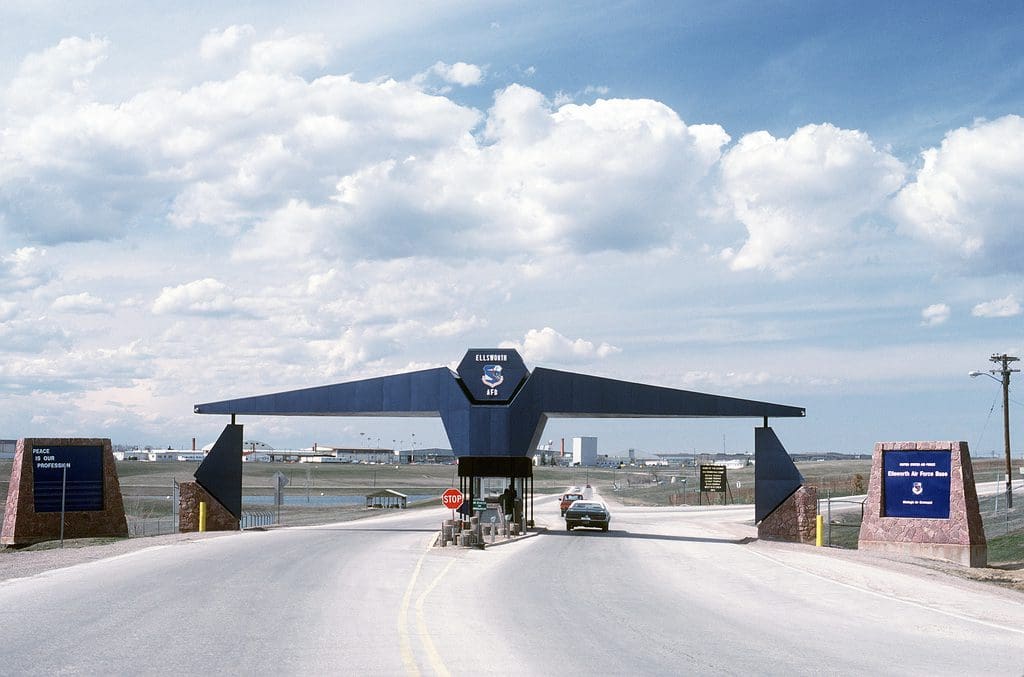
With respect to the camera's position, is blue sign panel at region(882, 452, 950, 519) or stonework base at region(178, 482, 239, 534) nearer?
blue sign panel at region(882, 452, 950, 519)

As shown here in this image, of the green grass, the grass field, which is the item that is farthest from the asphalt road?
the grass field

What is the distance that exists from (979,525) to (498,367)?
17.7 metres

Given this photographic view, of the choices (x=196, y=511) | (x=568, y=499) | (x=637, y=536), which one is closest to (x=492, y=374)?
(x=637, y=536)

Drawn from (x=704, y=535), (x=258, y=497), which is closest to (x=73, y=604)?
(x=704, y=535)

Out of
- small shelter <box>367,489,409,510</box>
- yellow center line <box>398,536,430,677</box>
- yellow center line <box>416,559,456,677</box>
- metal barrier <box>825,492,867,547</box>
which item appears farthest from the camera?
small shelter <box>367,489,409,510</box>

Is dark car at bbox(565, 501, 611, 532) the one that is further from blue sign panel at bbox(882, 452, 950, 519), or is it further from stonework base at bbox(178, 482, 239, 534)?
stonework base at bbox(178, 482, 239, 534)

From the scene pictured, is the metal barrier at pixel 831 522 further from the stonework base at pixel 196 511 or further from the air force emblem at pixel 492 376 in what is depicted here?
the stonework base at pixel 196 511

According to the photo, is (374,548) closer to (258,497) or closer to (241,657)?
(241,657)

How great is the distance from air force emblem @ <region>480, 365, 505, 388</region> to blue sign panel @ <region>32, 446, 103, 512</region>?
47.3ft

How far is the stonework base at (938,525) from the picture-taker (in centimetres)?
3212

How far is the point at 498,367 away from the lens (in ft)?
129

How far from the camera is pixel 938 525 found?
32.7 m

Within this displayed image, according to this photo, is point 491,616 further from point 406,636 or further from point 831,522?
point 831,522

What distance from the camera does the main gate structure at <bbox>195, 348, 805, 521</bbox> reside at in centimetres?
3841
